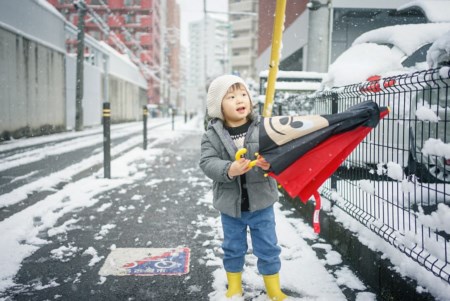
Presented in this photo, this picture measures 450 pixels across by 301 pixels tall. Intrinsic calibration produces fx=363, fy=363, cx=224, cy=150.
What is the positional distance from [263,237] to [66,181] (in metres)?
4.83

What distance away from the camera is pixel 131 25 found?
3897 cm

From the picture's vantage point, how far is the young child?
2305 millimetres

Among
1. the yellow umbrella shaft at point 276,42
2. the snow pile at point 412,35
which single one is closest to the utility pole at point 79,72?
the snow pile at point 412,35

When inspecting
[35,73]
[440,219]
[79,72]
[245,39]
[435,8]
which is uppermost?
[245,39]

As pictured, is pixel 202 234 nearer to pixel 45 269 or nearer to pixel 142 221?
pixel 142 221

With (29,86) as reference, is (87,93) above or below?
above

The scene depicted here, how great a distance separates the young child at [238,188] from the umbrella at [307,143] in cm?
18

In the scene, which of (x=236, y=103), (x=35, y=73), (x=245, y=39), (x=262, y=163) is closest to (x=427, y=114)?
(x=262, y=163)

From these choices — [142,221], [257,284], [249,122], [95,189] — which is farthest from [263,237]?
[95,189]

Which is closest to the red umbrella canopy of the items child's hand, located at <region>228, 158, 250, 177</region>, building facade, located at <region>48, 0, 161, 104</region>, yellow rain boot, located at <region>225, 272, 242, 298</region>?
child's hand, located at <region>228, 158, 250, 177</region>

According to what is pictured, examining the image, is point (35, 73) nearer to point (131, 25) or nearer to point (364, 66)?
point (364, 66)

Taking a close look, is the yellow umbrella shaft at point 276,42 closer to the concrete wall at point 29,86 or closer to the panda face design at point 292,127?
the panda face design at point 292,127

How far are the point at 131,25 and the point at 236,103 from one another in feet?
132

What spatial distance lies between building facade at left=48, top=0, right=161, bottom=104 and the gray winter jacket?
13.2 meters
